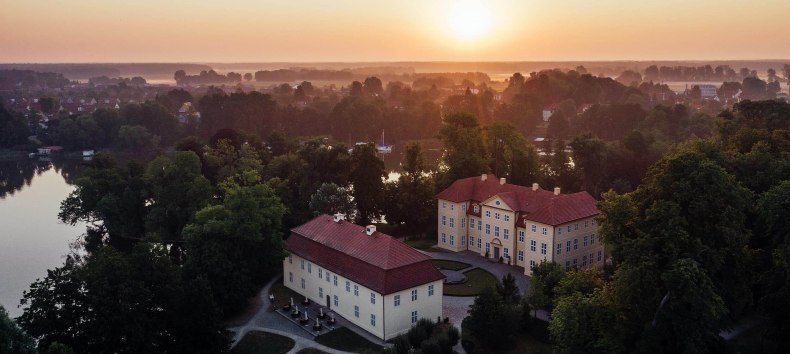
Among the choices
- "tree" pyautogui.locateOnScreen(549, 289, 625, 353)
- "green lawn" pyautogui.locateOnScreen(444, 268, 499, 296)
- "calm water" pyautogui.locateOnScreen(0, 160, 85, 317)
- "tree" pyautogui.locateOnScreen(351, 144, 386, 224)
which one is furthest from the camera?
"tree" pyautogui.locateOnScreen(351, 144, 386, 224)

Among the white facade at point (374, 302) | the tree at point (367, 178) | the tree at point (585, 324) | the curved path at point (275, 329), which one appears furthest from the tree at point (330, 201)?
the tree at point (585, 324)

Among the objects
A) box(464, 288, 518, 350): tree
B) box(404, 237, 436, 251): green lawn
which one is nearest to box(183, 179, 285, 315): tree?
box(404, 237, 436, 251): green lawn

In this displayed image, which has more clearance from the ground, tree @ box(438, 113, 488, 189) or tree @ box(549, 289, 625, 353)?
tree @ box(438, 113, 488, 189)

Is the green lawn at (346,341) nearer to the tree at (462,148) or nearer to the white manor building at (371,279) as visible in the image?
the white manor building at (371,279)

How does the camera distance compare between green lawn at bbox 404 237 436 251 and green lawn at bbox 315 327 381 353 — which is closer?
green lawn at bbox 315 327 381 353

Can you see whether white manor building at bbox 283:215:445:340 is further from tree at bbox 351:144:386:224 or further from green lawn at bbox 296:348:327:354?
tree at bbox 351:144:386:224

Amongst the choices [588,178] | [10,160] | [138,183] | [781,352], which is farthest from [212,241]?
[10,160]

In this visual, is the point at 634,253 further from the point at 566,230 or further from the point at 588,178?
the point at 588,178
